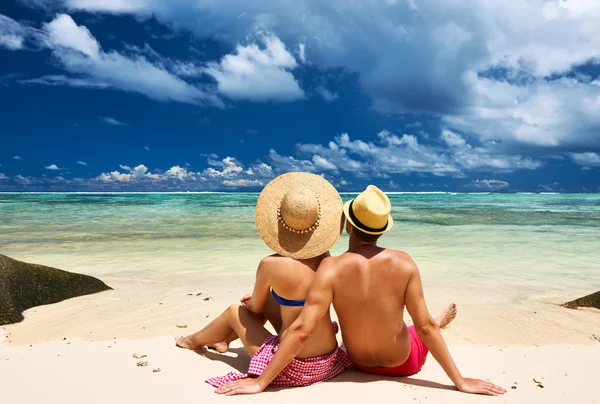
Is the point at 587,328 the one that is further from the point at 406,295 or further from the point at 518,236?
the point at 518,236

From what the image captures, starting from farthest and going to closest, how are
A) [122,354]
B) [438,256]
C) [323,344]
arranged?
[438,256] → [122,354] → [323,344]

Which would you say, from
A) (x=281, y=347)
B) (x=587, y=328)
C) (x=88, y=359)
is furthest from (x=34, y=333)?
(x=587, y=328)

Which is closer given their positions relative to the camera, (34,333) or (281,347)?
(281,347)

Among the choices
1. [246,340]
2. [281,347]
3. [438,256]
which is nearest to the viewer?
[281,347]

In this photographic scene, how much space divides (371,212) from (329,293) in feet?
2.00

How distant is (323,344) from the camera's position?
317 centimetres

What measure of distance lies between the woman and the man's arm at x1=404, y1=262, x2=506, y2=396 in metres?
0.61

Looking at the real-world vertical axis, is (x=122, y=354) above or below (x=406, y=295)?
below

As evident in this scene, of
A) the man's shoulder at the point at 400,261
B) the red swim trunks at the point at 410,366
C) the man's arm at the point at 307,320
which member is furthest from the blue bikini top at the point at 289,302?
the red swim trunks at the point at 410,366

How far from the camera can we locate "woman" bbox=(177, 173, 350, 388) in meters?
2.97

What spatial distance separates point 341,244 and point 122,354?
9.67m

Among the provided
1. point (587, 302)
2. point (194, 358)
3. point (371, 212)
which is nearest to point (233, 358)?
point (194, 358)

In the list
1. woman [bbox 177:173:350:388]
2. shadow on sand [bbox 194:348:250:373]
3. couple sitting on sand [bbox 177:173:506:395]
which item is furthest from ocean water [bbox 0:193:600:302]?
woman [bbox 177:173:350:388]

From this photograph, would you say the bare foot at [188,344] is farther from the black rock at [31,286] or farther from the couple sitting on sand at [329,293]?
the black rock at [31,286]
